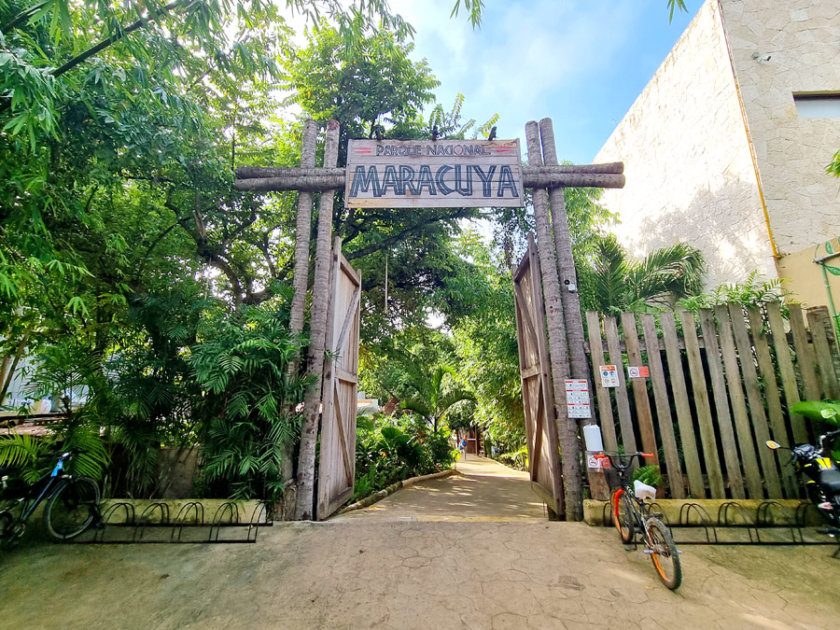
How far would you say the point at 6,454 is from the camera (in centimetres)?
329

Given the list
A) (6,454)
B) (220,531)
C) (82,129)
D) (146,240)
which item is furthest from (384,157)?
(6,454)

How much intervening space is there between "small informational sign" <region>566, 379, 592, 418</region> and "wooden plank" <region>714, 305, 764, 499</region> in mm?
1407

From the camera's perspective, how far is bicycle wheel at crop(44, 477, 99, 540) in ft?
10.8

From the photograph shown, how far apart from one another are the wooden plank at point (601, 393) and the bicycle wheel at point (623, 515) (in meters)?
0.56

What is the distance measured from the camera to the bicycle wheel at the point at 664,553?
239 centimetres

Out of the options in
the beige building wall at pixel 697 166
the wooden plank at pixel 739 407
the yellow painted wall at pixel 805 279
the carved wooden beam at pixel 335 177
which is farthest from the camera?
the beige building wall at pixel 697 166

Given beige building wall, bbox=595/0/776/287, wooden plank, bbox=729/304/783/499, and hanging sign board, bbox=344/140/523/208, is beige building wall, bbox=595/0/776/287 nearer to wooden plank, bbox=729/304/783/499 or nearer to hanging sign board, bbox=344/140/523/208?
wooden plank, bbox=729/304/783/499

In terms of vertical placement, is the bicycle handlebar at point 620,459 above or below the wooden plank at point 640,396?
below

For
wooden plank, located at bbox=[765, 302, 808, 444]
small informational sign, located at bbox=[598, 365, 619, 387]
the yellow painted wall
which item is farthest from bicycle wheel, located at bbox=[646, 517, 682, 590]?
the yellow painted wall

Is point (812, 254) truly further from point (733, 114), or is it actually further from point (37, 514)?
point (37, 514)

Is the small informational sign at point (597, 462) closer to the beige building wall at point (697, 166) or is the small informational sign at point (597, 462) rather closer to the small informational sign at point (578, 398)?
the small informational sign at point (578, 398)

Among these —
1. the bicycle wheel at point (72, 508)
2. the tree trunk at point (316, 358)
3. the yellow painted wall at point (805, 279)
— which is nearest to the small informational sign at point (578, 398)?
the tree trunk at point (316, 358)

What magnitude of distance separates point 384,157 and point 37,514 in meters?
5.64

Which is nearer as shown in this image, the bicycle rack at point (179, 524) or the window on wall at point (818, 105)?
the bicycle rack at point (179, 524)
